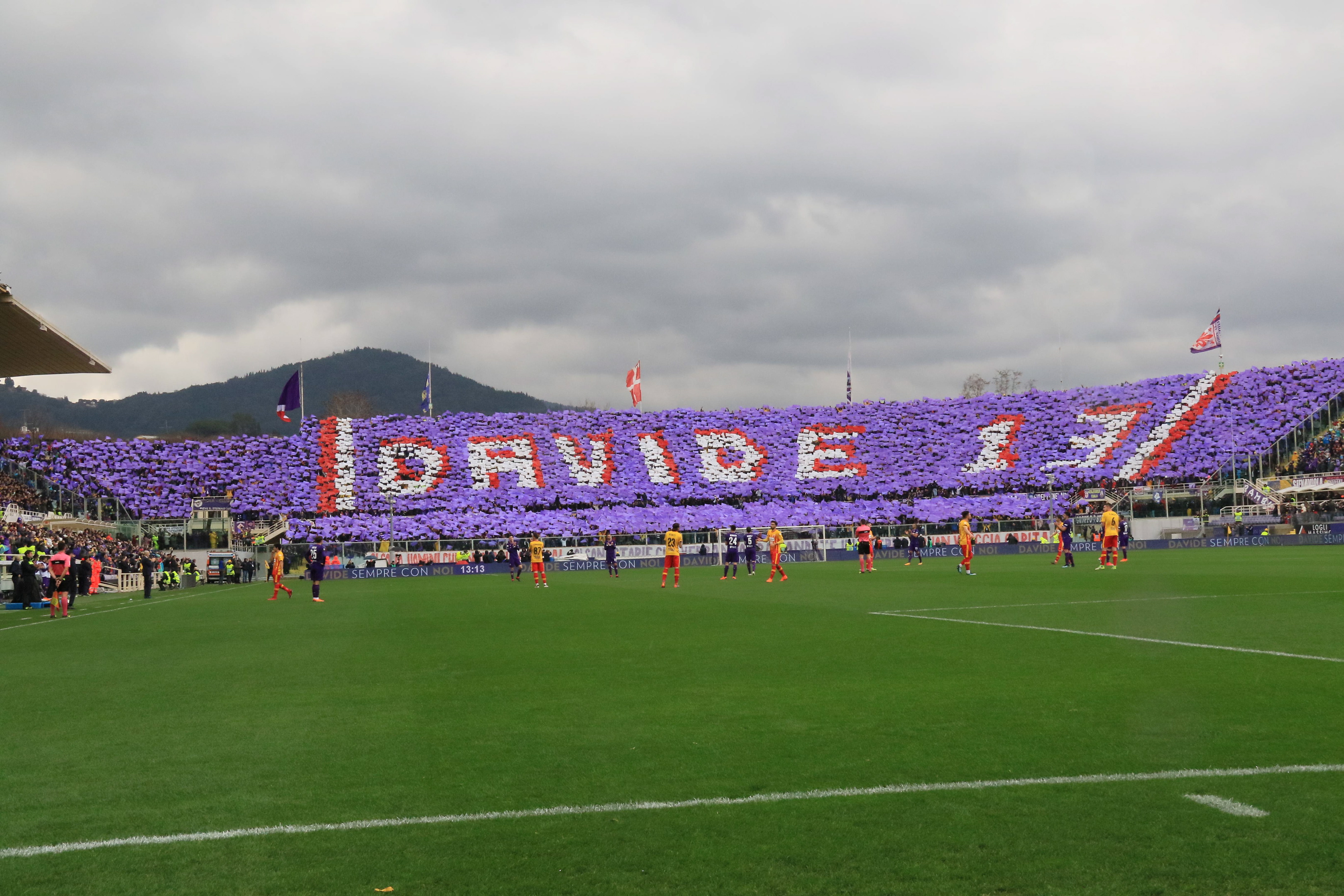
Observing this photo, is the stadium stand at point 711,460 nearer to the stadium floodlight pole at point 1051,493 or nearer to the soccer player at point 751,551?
the stadium floodlight pole at point 1051,493

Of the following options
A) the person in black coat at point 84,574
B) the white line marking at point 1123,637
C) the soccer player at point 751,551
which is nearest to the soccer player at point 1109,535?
the soccer player at point 751,551

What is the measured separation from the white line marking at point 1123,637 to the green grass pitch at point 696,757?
24 cm

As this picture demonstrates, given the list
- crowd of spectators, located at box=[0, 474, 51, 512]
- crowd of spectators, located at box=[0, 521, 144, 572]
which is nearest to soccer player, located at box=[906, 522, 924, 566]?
crowd of spectators, located at box=[0, 521, 144, 572]

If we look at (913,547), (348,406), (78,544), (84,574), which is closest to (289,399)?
(78,544)

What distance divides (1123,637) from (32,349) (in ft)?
77.6

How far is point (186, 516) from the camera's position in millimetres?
→ 67438

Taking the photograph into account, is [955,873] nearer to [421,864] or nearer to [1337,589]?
[421,864]

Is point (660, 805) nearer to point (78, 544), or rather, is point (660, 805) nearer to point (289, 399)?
point (78, 544)

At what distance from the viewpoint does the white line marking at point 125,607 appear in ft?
75.5

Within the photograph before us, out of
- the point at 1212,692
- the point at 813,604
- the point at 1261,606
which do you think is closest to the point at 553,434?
the point at 813,604

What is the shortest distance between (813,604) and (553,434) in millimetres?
58300

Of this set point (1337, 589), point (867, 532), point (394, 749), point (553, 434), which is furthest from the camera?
point (553, 434)

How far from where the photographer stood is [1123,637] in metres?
13.0

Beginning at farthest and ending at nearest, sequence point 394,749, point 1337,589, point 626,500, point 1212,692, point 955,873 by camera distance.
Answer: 1. point 626,500
2. point 1337,589
3. point 1212,692
4. point 394,749
5. point 955,873
